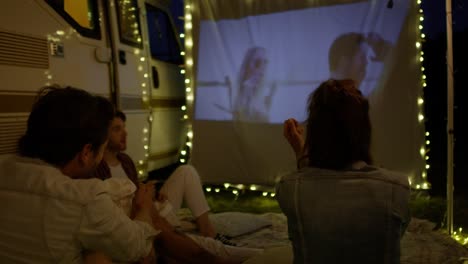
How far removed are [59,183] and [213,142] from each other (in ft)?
14.3

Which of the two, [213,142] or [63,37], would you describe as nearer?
[63,37]

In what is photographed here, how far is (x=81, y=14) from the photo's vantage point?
4.42 m

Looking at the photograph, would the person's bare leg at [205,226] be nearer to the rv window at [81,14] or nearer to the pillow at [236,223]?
the pillow at [236,223]

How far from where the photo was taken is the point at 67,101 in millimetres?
→ 1513

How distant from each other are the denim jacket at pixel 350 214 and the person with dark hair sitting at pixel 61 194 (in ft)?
1.87

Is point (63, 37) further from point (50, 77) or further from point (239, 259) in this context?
point (239, 259)

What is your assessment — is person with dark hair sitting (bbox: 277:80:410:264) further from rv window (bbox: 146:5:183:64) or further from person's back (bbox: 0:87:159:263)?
rv window (bbox: 146:5:183:64)

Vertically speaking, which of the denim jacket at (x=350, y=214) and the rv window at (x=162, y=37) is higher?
the rv window at (x=162, y=37)

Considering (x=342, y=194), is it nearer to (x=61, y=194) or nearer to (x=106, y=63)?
(x=61, y=194)

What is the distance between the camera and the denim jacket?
1630 mm

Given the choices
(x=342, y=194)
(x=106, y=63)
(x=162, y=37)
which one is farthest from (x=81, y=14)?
(x=342, y=194)

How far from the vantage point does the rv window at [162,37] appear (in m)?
5.96

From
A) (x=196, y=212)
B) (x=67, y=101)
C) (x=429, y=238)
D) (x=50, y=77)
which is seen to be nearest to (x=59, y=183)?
(x=67, y=101)

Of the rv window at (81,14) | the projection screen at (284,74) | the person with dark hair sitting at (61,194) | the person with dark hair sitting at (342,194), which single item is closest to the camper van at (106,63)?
the rv window at (81,14)
